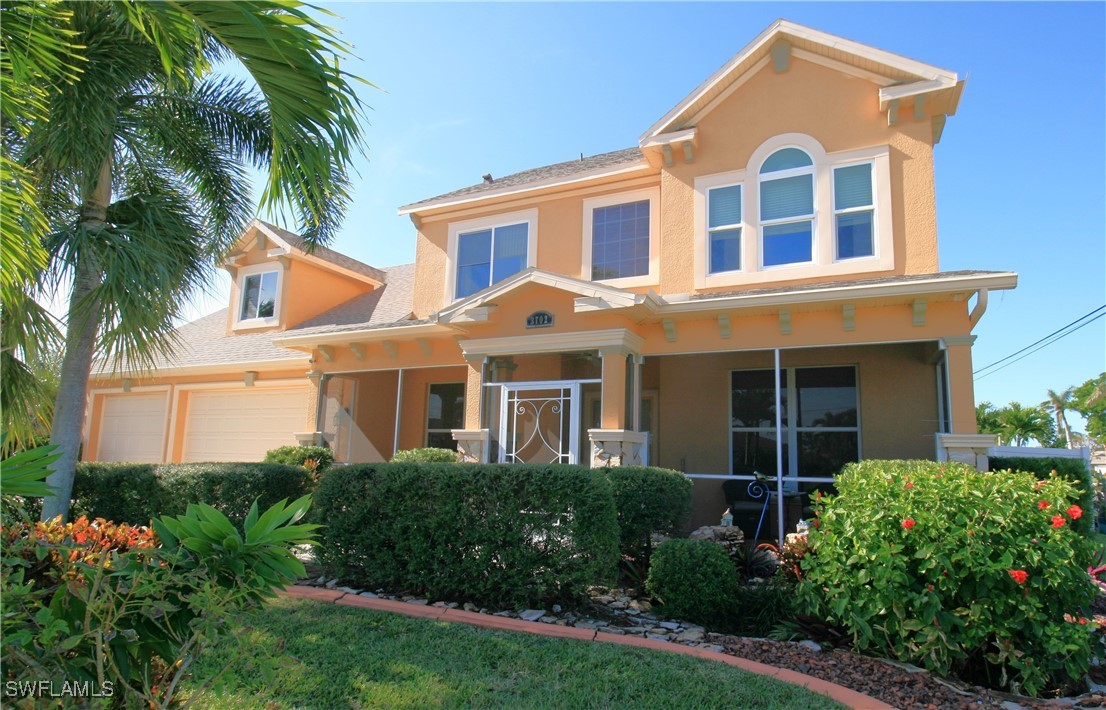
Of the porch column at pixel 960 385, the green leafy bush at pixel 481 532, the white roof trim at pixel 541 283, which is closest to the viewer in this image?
the green leafy bush at pixel 481 532

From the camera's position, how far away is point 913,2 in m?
9.05

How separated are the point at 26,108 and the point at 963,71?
11.3 meters

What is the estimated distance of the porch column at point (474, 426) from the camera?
1117 cm

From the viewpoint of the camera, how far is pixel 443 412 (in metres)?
15.4

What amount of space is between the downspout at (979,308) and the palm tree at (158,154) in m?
8.22

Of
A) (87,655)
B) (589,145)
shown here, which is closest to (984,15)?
(589,145)

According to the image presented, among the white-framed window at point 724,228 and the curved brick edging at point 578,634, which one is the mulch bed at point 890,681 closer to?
the curved brick edging at point 578,634

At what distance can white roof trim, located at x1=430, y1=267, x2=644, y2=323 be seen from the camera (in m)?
10.2

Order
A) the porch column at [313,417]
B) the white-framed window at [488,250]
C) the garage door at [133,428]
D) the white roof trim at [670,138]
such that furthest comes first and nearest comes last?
the garage door at [133,428] < the porch column at [313,417] < the white-framed window at [488,250] < the white roof trim at [670,138]

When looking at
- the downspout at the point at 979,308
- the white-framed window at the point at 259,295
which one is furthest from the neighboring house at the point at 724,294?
the white-framed window at the point at 259,295

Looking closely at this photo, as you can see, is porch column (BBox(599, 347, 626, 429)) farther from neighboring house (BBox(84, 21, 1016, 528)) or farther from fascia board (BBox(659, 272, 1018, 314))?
fascia board (BBox(659, 272, 1018, 314))

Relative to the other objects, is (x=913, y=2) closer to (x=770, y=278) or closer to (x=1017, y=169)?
(x=770, y=278)

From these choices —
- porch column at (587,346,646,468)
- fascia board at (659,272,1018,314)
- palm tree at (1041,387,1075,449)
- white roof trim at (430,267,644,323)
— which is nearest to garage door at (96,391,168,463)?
white roof trim at (430,267,644,323)

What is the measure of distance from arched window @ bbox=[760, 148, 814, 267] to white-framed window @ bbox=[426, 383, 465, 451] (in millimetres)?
7467
